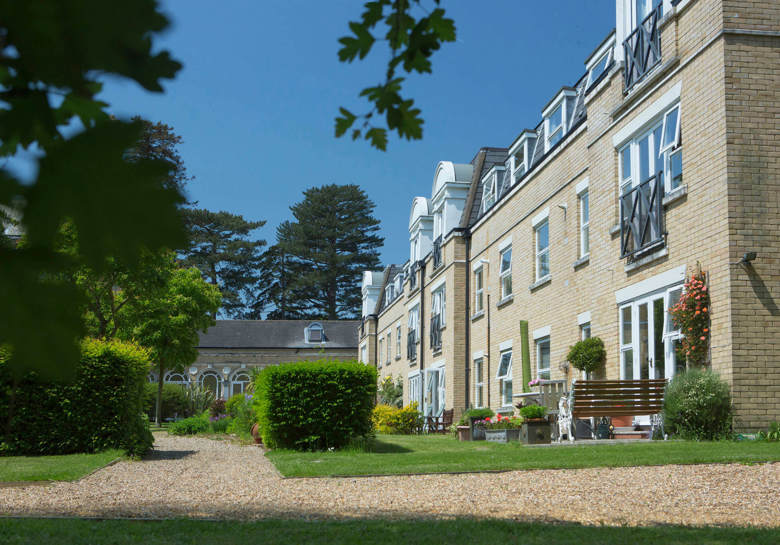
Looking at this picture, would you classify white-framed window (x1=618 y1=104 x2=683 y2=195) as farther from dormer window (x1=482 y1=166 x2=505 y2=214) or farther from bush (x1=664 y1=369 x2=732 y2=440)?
dormer window (x1=482 y1=166 x2=505 y2=214)

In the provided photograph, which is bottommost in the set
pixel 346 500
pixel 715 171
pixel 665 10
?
pixel 346 500

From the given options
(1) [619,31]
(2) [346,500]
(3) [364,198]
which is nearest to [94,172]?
(2) [346,500]

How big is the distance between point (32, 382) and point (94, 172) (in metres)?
12.0

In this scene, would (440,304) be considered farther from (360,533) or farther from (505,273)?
(360,533)

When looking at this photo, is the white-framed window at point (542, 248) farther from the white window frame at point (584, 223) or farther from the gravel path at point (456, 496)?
the gravel path at point (456, 496)

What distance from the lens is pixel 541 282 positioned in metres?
18.0

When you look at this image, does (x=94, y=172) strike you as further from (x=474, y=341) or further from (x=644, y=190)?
(x=474, y=341)

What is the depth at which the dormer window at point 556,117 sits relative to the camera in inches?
719

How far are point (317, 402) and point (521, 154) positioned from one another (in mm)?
11304

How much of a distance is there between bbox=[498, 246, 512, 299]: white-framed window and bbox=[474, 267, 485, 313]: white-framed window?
2.09m

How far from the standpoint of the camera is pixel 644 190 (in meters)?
12.8

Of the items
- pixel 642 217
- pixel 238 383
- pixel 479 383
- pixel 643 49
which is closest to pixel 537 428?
pixel 642 217

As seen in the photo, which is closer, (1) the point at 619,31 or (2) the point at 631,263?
(2) the point at 631,263

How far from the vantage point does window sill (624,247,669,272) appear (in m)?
12.1
